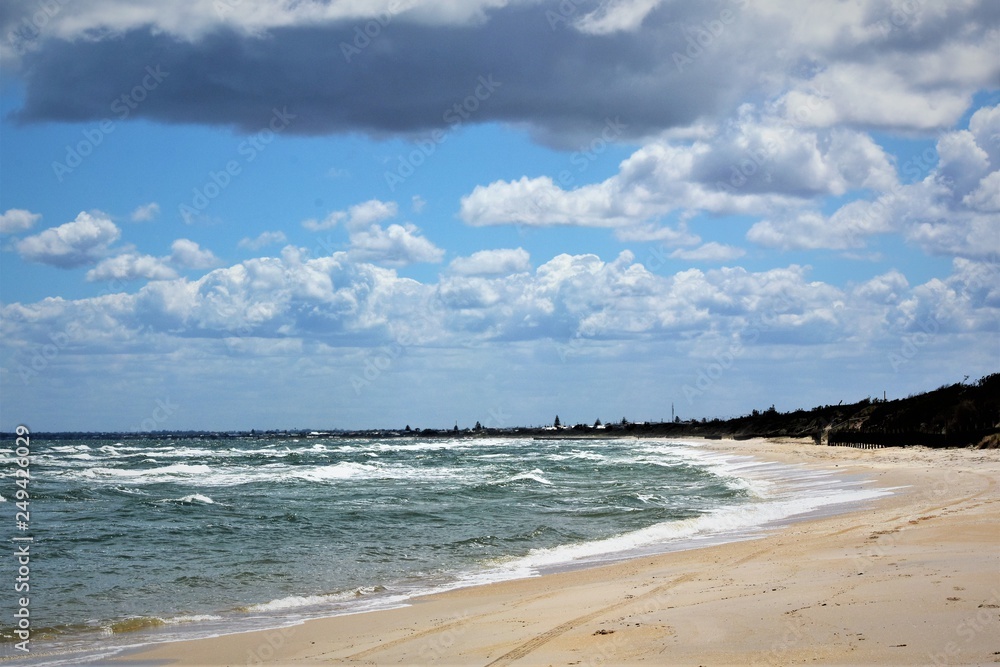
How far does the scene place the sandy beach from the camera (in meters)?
7.70

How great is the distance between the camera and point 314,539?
20156mm

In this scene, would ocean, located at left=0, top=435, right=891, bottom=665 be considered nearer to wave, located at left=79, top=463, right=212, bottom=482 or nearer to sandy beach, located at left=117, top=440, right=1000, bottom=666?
sandy beach, located at left=117, top=440, right=1000, bottom=666

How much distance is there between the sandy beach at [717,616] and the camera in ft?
25.2

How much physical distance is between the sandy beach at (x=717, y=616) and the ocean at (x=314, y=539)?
5.15ft

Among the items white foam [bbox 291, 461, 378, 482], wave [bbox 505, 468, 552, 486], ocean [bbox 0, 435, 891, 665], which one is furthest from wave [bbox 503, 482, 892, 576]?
white foam [bbox 291, 461, 378, 482]

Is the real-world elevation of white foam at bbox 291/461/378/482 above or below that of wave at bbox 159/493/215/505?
below

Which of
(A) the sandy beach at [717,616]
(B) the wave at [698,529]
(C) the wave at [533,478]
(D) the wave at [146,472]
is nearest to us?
(A) the sandy beach at [717,616]

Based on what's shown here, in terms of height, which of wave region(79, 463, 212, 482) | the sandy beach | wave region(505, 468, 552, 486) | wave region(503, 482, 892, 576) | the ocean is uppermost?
the sandy beach

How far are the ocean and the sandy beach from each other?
157cm

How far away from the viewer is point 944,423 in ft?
167

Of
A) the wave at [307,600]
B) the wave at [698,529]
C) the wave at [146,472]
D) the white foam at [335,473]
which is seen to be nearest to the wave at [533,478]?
the white foam at [335,473]

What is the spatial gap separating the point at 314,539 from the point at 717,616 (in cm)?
1293

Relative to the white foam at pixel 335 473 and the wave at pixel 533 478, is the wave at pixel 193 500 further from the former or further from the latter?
the wave at pixel 533 478

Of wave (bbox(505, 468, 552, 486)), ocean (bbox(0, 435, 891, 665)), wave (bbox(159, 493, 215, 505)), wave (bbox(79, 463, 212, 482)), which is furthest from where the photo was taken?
wave (bbox(79, 463, 212, 482))
